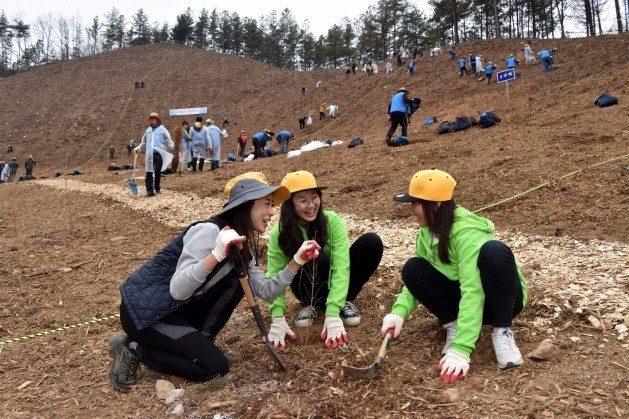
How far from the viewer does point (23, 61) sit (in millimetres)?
67188

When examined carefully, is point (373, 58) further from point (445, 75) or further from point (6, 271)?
A: point (6, 271)

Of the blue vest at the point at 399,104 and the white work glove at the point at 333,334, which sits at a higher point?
the blue vest at the point at 399,104

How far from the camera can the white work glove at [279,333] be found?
2.99m

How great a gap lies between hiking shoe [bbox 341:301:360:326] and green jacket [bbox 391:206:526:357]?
801 mm

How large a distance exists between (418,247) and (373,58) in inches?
2140

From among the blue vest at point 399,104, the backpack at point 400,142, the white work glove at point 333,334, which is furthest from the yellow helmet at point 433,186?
the blue vest at point 399,104

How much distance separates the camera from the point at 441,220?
260 centimetres

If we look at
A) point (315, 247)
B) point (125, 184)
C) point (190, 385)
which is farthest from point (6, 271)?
point (125, 184)

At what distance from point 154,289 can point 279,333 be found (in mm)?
850

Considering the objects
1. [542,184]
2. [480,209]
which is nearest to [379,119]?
[542,184]

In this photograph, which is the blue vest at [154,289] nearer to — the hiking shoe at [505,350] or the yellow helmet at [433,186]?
the yellow helmet at [433,186]

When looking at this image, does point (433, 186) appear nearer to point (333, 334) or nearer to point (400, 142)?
point (333, 334)

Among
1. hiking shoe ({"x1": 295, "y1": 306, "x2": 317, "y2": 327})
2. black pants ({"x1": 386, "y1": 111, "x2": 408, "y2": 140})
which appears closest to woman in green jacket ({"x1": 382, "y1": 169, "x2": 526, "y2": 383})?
hiking shoe ({"x1": 295, "y1": 306, "x2": 317, "y2": 327})

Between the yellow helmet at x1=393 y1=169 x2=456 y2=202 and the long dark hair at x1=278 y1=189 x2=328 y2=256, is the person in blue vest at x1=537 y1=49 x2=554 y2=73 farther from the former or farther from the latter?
the yellow helmet at x1=393 y1=169 x2=456 y2=202
